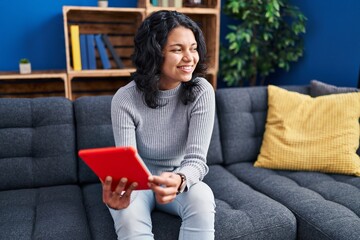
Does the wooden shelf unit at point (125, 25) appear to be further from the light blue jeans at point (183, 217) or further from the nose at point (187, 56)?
the light blue jeans at point (183, 217)

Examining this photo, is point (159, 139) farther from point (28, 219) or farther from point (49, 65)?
point (49, 65)

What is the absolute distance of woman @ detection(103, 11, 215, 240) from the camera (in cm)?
112

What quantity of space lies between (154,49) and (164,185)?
46 cm

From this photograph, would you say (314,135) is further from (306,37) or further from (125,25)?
(125,25)

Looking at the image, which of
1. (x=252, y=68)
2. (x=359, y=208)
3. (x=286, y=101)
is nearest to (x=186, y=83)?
(x=286, y=101)

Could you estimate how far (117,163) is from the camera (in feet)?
3.00

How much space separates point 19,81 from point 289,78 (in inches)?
78.7

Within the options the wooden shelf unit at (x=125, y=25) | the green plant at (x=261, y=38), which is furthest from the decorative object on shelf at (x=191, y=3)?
the green plant at (x=261, y=38)

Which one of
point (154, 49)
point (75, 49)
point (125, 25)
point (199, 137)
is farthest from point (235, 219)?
point (125, 25)

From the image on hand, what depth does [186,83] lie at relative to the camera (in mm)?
1341

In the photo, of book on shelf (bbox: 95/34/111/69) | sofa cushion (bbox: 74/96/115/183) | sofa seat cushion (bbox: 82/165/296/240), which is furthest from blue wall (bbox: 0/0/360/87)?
sofa seat cushion (bbox: 82/165/296/240)

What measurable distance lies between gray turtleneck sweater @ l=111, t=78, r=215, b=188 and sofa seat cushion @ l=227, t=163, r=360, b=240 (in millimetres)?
390

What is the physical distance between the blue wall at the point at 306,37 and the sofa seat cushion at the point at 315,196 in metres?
0.90

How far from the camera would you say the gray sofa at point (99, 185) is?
1221mm
